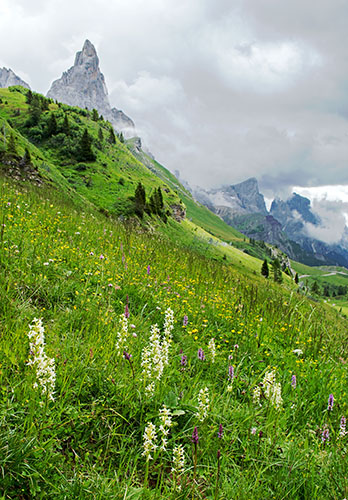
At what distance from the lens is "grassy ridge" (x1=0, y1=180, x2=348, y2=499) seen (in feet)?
6.98

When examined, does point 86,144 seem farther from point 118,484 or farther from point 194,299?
point 118,484

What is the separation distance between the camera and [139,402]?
2838 mm

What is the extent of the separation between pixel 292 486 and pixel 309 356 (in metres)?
3.25

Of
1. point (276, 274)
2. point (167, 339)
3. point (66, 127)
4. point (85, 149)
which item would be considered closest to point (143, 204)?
point (85, 149)

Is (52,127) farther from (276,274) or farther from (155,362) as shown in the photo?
(155,362)

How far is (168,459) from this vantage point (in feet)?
8.24

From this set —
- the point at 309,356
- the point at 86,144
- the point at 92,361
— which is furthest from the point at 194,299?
the point at 86,144

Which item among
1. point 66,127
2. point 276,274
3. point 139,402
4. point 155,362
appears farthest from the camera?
point 66,127

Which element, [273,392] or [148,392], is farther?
[273,392]

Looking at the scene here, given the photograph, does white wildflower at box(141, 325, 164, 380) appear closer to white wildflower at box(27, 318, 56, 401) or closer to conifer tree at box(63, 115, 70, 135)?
white wildflower at box(27, 318, 56, 401)

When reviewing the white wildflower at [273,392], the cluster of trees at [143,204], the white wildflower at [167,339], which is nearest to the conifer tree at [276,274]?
the cluster of trees at [143,204]

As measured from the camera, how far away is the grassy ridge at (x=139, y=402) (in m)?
2.13

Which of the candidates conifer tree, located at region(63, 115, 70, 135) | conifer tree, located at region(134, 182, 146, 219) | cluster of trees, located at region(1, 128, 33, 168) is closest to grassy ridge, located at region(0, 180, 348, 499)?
cluster of trees, located at region(1, 128, 33, 168)

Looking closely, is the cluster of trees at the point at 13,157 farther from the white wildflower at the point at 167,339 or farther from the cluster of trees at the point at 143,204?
the white wildflower at the point at 167,339
